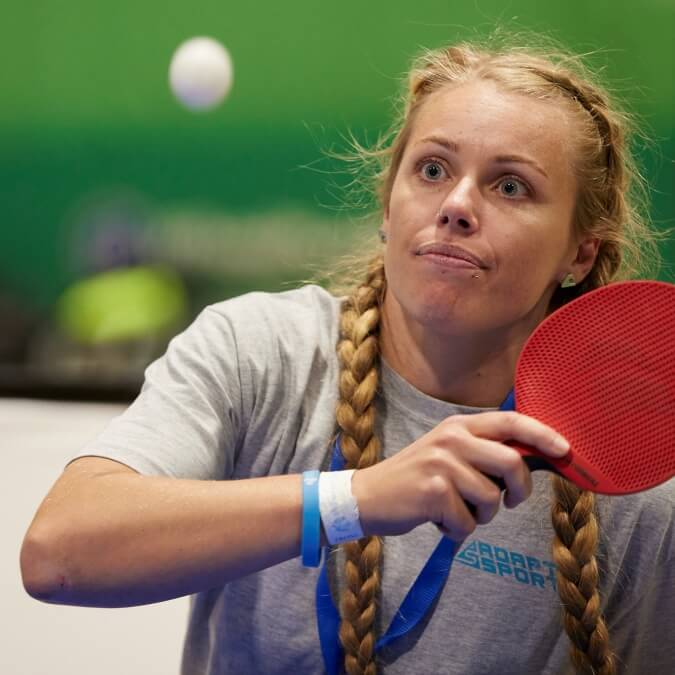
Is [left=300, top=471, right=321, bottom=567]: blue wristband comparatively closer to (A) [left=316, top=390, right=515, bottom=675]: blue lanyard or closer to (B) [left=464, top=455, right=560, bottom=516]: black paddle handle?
(B) [left=464, top=455, right=560, bottom=516]: black paddle handle

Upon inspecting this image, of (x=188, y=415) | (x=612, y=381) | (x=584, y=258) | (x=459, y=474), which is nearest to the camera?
(x=459, y=474)

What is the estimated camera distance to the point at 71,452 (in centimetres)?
247

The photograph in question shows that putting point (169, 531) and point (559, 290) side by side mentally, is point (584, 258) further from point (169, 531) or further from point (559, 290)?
point (169, 531)

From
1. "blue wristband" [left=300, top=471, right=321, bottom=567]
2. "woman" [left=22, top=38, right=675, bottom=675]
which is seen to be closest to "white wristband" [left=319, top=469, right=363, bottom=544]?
"blue wristband" [left=300, top=471, right=321, bottom=567]

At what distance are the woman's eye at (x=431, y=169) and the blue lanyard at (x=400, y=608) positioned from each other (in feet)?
1.03

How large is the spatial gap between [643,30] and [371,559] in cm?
230

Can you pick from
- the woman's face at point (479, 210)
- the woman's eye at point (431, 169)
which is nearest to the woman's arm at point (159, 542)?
the woman's face at point (479, 210)

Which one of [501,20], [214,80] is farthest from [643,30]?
[214,80]

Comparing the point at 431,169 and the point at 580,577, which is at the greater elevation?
the point at 431,169

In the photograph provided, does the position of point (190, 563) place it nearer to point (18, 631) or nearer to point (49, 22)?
point (18, 631)

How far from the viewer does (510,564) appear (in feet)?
4.34

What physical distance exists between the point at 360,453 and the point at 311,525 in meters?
0.33

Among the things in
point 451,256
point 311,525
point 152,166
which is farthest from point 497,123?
point 152,166

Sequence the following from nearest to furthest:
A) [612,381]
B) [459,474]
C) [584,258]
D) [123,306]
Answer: [459,474] → [612,381] → [584,258] → [123,306]
